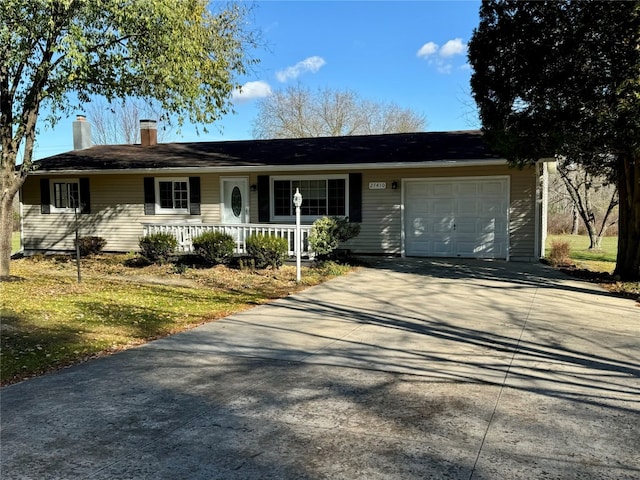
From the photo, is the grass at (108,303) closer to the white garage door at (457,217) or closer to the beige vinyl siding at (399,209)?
the beige vinyl siding at (399,209)

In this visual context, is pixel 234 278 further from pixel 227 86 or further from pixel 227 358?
pixel 227 358

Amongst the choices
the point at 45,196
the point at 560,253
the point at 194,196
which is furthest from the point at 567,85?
the point at 45,196

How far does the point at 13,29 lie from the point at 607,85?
9.90 m

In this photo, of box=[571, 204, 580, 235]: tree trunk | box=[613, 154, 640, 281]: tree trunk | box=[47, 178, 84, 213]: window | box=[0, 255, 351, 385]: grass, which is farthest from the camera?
box=[571, 204, 580, 235]: tree trunk

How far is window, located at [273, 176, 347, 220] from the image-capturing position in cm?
1422

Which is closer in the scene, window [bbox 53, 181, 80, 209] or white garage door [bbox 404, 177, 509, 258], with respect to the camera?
white garage door [bbox 404, 177, 509, 258]

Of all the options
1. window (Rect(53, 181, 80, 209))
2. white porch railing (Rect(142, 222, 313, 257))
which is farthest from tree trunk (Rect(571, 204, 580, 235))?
window (Rect(53, 181, 80, 209))

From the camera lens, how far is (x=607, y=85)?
8.02m

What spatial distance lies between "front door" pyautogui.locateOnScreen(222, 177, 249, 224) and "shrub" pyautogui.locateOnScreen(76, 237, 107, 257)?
4.09 m

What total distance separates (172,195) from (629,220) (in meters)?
12.3

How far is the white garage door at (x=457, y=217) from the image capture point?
1305 centimetres

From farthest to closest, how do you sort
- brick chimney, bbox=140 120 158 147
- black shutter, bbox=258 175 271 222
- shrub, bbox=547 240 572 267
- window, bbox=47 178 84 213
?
brick chimney, bbox=140 120 158 147 → window, bbox=47 178 84 213 → black shutter, bbox=258 175 271 222 → shrub, bbox=547 240 572 267

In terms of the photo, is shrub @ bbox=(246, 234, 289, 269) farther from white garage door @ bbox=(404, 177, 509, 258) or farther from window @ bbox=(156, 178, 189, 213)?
window @ bbox=(156, 178, 189, 213)

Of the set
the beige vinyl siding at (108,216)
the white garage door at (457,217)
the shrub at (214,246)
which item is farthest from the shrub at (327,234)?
the beige vinyl siding at (108,216)
